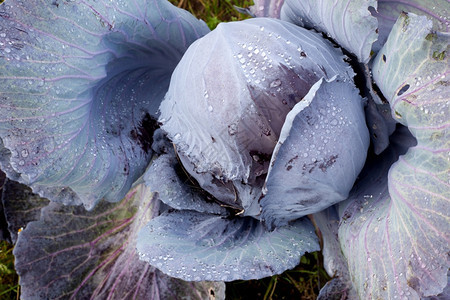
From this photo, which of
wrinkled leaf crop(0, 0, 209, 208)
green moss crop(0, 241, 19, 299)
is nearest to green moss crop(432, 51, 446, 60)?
wrinkled leaf crop(0, 0, 209, 208)

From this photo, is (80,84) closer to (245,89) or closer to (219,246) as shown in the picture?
(245,89)

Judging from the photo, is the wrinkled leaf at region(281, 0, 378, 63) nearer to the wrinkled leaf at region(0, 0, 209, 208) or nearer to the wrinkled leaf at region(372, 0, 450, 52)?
the wrinkled leaf at region(372, 0, 450, 52)

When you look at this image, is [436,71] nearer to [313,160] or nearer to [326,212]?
[313,160]

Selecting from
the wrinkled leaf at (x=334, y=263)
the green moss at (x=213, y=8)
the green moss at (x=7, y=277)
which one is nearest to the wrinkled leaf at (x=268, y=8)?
the wrinkled leaf at (x=334, y=263)

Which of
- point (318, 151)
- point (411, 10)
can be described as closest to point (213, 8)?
point (411, 10)

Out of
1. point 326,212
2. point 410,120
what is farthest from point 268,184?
point 326,212

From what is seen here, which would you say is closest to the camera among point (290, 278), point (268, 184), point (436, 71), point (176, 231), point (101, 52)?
point (436, 71)
